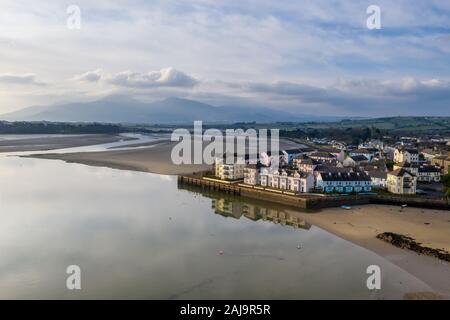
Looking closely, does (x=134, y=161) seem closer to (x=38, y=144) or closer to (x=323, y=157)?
(x=323, y=157)

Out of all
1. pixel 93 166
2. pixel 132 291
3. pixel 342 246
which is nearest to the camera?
pixel 132 291

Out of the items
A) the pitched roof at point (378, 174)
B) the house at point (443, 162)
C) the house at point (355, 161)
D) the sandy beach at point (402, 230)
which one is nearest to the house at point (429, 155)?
the house at point (443, 162)

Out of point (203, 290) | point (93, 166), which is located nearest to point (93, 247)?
point (203, 290)

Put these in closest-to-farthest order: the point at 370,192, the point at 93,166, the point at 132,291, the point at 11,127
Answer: the point at 132,291, the point at 370,192, the point at 93,166, the point at 11,127

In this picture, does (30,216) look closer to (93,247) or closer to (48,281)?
(93,247)

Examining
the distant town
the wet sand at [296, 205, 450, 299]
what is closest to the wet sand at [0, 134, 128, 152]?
the distant town
